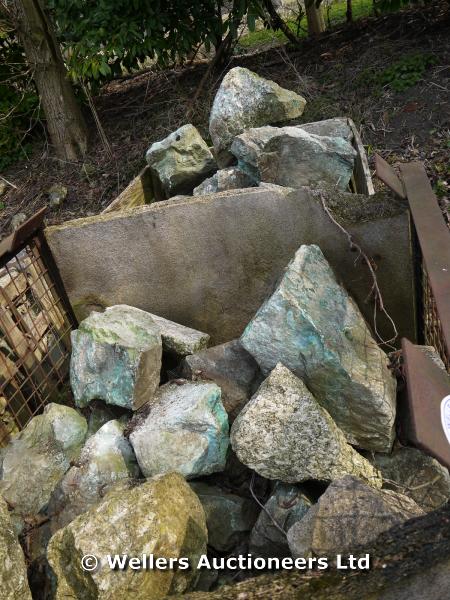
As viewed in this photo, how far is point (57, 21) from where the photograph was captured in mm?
6219

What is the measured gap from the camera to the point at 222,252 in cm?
300

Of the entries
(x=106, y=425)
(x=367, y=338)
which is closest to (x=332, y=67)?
(x=367, y=338)

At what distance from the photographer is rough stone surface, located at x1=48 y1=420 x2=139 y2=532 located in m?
2.39

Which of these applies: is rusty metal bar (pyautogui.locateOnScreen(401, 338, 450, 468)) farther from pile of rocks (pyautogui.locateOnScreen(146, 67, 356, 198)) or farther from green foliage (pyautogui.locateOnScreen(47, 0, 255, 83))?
green foliage (pyautogui.locateOnScreen(47, 0, 255, 83))

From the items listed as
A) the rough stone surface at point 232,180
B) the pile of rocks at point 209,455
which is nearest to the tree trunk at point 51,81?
the rough stone surface at point 232,180

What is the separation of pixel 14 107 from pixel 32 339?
4.78 m

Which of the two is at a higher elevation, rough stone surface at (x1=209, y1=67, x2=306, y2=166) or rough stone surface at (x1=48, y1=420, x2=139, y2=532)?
rough stone surface at (x1=209, y1=67, x2=306, y2=166)

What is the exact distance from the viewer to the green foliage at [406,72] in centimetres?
539

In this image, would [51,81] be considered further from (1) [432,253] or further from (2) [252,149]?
(1) [432,253]

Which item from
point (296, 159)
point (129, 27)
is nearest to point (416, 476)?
point (296, 159)

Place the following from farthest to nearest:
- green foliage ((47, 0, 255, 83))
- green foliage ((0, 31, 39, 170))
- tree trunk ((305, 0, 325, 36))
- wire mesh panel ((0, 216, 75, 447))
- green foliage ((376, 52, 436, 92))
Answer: tree trunk ((305, 0, 325, 36))
green foliage ((0, 31, 39, 170))
green foliage ((47, 0, 255, 83))
green foliage ((376, 52, 436, 92))
wire mesh panel ((0, 216, 75, 447))

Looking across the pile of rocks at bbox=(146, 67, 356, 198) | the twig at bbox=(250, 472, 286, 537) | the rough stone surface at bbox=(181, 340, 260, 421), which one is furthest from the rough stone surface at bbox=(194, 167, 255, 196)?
the twig at bbox=(250, 472, 286, 537)

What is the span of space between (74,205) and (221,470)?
427 cm

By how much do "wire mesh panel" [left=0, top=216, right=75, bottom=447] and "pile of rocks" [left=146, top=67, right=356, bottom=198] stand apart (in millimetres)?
1084
